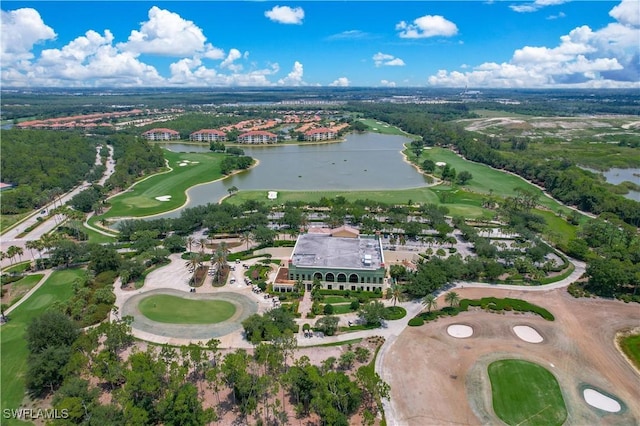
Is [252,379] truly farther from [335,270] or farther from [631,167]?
[631,167]

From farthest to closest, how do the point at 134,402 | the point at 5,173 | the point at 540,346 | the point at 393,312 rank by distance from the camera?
1. the point at 5,173
2. the point at 393,312
3. the point at 540,346
4. the point at 134,402

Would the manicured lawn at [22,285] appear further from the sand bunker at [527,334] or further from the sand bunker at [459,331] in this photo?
the sand bunker at [527,334]

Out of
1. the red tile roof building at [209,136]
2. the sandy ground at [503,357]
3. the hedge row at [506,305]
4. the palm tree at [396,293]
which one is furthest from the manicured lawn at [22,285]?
the red tile roof building at [209,136]

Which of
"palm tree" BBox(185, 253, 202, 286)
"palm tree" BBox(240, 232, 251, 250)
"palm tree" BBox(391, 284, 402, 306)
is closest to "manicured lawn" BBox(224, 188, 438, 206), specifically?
"palm tree" BBox(240, 232, 251, 250)

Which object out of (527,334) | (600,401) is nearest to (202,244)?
(527,334)

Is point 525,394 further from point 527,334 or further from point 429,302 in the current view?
point 429,302

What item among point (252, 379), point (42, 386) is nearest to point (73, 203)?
point (42, 386)

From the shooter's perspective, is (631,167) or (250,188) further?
(631,167)
